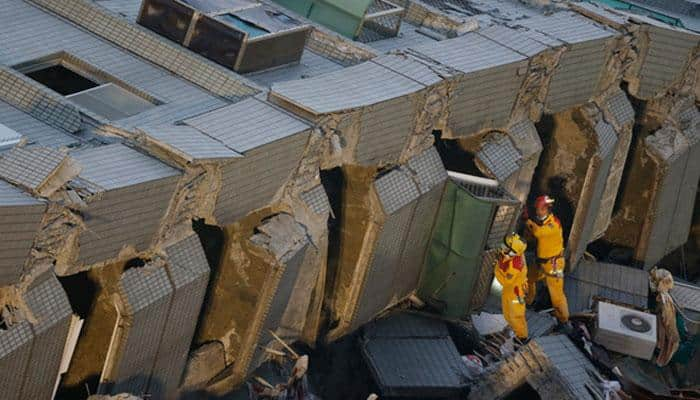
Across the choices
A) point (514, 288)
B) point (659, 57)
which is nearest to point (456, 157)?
point (514, 288)

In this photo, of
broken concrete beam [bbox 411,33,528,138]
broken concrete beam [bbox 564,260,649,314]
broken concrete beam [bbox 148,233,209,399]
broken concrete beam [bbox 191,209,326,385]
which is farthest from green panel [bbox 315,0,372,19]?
broken concrete beam [bbox 148,233,209,399]

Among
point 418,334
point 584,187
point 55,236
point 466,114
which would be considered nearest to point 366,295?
point 418,334

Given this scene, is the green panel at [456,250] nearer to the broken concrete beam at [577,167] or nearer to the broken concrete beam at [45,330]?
the broken concrete beam at [577,167]

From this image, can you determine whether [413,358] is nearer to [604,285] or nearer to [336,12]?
[604,285]

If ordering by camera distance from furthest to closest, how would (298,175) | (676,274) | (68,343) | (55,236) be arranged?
(676,274), (298,175), (68,343), (55,236)

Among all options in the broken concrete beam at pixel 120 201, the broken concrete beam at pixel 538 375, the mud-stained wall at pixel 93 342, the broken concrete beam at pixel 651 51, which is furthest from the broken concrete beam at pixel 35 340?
the broken concrete beam at pixel 651 51

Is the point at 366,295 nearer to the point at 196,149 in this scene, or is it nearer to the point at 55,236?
the point at 196,149

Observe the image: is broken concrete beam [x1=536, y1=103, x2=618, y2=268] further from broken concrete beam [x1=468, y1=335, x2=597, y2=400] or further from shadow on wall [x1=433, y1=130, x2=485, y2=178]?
broken concrete beam [x1=468, y1=335, x2=597, y2=400]

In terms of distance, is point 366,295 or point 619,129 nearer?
point 366,295
